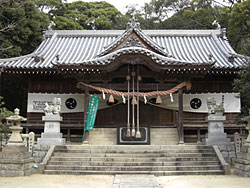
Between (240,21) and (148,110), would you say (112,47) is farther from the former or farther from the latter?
(240,21)

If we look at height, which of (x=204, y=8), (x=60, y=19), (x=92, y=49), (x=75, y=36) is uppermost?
(x=204, y=8)

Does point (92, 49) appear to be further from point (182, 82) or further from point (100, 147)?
point (100, 147)

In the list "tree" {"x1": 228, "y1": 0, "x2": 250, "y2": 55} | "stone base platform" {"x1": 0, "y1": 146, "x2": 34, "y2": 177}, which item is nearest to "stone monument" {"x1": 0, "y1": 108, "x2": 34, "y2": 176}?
"stone base platform" {"x1": 0, "y1": 146, "x2": 34, "y2": 177}

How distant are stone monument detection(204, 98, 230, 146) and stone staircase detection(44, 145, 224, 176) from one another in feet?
1.76

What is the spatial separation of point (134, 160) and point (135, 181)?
221 centimetres

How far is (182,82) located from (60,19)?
67.6 feet

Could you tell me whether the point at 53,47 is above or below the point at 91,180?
above

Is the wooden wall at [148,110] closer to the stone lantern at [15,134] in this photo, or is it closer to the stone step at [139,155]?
the stone step at [139,155]

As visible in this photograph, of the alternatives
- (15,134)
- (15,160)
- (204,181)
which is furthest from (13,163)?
(204,181)

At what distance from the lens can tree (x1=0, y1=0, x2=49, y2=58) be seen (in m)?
19.2

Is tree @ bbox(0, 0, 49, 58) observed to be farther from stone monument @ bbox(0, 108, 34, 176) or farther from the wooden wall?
stone monument @ bbox(0, 108, 34, 176)

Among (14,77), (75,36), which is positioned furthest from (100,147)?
(75,36)

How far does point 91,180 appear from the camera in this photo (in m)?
8.45

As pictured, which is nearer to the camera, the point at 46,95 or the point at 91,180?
the point at 91,180
